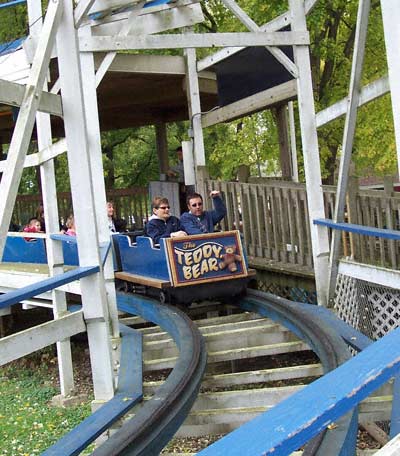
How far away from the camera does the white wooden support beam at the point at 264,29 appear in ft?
24.1

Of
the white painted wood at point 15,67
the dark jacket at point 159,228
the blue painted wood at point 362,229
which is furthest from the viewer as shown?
the white painted wood at point 15,67

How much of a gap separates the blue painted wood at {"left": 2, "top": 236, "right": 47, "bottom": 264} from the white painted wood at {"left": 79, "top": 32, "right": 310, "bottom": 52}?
3862 millimetres

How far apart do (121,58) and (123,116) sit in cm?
600

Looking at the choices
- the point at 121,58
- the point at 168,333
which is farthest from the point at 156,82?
the point at 168,333

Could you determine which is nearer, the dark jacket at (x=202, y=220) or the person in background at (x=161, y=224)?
the person in background at (x=161, y=224)

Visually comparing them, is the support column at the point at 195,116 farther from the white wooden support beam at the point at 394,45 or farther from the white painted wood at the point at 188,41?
the white wooden support beam at the point at 394,45

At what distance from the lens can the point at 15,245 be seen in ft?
33.6

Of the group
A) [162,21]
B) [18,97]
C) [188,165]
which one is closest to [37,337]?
[18,97]

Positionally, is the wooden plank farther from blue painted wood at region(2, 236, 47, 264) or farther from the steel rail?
blue painted wood at region(2, 236, 47, 264)

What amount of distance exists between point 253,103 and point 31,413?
522 cm

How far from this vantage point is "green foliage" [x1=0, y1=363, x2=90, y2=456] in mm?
6887

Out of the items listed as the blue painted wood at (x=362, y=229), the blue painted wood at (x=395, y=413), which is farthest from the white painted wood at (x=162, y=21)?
the blue painted wood at (x=395, y=413)

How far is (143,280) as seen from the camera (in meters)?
7.89

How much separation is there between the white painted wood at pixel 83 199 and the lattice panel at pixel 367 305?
293 centimetres
